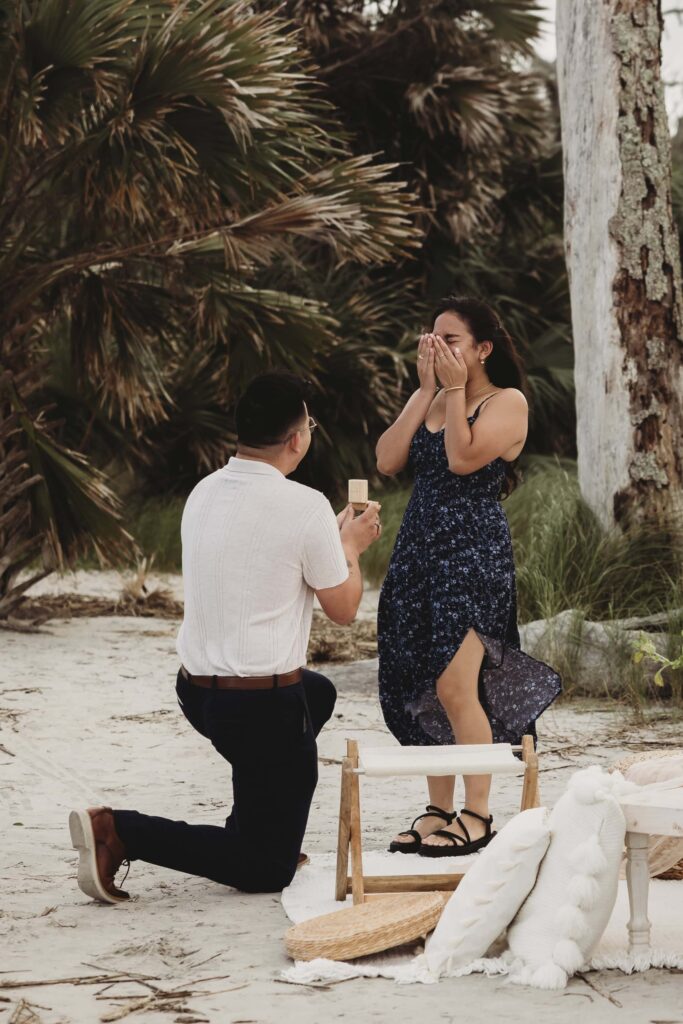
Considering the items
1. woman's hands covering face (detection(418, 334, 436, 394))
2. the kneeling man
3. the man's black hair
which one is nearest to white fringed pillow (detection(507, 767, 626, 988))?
the kneeling man

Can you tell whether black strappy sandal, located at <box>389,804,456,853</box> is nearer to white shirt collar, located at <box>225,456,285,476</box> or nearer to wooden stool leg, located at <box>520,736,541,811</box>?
wooden stool leg, located at <box>520,736,541,811</box>

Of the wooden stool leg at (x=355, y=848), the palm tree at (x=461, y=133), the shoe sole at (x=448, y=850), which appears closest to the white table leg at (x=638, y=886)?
the wooden stool leg at (x=355, y=848)

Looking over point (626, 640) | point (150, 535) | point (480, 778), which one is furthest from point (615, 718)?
point (150, 535)

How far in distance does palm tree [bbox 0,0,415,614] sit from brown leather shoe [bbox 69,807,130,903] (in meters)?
4.28

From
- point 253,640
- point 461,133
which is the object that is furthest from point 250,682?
point 461,133

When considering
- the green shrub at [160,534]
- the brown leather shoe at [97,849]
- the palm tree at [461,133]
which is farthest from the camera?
the palm tree at [461,133]

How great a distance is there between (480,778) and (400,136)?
31.7ft

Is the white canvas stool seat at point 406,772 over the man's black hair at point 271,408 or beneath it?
beneath

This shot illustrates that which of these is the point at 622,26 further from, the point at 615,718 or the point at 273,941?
the point at 273,941

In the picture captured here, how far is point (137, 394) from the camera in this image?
28.9 ft

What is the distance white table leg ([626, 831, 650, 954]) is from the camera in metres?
3.26

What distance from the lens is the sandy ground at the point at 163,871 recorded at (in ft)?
9.88

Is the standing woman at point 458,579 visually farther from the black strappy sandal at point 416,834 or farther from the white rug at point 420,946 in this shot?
the white rug at point 420,946

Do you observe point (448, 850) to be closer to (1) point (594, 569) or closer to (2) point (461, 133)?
(1) point (594, 569)
